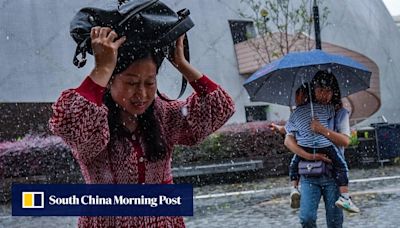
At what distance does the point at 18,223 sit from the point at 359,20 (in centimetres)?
2211

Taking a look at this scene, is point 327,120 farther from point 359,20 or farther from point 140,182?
point 359,20

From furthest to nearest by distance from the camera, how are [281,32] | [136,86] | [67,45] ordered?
1. [67,45]
2. [281,32]
3. [136,86]

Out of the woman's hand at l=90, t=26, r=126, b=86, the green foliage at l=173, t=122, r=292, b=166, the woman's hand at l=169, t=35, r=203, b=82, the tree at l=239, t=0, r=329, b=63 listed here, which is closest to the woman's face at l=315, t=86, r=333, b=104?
the woman's hand at l=169, t=35, r=203, b=82

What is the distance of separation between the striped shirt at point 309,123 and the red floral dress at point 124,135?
236 centimetres

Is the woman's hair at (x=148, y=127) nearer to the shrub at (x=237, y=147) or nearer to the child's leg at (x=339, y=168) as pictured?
the child's leg at (x=339, y=168)

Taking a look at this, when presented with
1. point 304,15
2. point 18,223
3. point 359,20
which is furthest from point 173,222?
point 359,20

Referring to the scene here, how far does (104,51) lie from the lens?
162 cm

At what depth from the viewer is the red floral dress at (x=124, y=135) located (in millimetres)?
1602

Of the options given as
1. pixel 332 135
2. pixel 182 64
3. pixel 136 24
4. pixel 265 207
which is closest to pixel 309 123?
pixel 332 135

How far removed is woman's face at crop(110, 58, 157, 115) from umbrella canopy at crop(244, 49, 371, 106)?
3.20 meters

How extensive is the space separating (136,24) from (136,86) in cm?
22

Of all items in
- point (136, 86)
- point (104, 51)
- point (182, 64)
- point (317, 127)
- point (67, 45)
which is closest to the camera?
point (104, 51)

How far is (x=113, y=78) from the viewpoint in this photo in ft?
5.90

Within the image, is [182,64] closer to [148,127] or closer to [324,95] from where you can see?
[148,127]
